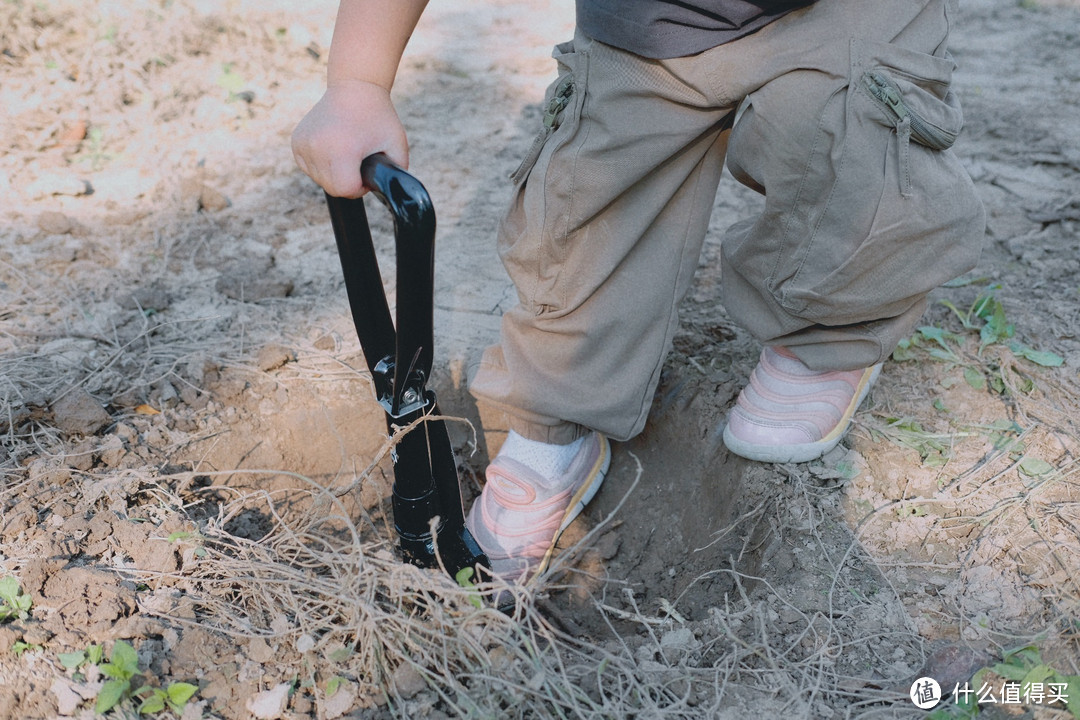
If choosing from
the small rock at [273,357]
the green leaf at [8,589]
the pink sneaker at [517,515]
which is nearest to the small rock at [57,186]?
the small rock at [273,357]

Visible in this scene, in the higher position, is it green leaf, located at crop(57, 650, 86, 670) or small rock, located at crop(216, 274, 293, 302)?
green leaf, located at crop(57, 650, 86, 670)

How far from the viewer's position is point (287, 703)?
124cm

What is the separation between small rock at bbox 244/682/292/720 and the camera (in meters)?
1.22

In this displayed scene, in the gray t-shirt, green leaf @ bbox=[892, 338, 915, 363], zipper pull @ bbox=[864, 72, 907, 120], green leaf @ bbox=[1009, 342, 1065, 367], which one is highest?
the gray t-shirt

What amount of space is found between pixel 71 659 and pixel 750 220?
1429 millimetres

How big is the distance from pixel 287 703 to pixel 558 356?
761 mm

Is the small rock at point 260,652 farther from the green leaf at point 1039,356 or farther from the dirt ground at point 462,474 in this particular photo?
the green leaf at point 1039,356

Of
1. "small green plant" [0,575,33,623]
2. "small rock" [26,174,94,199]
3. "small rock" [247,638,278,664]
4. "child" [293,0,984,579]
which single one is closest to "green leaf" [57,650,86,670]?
"small green plant" [0,575,33,623]

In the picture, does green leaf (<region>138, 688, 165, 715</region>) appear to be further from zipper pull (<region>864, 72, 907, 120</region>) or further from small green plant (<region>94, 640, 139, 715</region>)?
zipper pull (<region>864, 72, 907, 120</region>)

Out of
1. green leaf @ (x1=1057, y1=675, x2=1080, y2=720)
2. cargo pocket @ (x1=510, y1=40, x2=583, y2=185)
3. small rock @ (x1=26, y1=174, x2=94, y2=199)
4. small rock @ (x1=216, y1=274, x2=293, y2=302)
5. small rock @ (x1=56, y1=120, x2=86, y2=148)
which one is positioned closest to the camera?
green leaf @ (x1=1057, y1=675, x2=1080, y2=720)

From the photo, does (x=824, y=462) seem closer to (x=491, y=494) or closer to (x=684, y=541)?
(x=684, y=541)

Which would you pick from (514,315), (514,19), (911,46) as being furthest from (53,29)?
(911,46)

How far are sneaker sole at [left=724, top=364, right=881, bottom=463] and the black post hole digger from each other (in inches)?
22.1

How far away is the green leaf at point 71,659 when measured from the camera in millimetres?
1230
